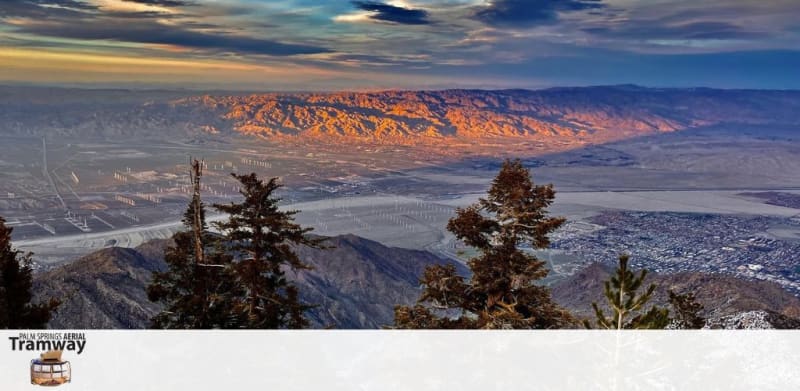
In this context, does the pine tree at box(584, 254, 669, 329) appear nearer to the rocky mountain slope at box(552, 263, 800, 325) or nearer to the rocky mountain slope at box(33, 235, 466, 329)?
the rocky mountain slope at box(33, 235, 466, 329)

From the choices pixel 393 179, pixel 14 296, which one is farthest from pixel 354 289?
pixel 393 179

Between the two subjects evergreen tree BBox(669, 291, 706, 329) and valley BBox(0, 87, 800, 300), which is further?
valley BBox(0, 87, 800, 300)

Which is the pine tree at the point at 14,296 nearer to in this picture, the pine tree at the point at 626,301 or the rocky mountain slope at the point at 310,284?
the rocky mountain slope at the point at 310,284

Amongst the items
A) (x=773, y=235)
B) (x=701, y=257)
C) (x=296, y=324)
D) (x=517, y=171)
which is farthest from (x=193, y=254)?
(x=773, y=235)

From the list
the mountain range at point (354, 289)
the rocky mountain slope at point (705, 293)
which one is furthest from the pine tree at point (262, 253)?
the rocky mountain slope at point (705, 293)
